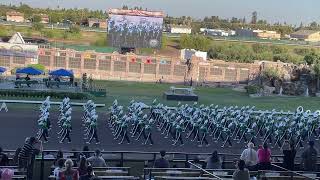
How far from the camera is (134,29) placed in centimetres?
7256

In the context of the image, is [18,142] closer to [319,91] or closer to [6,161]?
[6,161]

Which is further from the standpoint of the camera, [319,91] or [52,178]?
[319,91]

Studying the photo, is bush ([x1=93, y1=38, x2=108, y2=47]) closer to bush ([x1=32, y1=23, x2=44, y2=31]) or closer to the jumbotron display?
bush ([x1=32, y1=23, x2=44, y2=31])

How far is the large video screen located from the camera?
72.4 meters

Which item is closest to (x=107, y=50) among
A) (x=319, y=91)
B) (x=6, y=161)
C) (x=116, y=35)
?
(x=116, y=35)

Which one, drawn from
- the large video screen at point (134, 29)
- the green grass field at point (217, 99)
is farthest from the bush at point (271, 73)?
the large video screen at point (134, 29)

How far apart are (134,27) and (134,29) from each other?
235mm

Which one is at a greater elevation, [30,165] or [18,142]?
[30,165]

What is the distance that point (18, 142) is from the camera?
2408cm

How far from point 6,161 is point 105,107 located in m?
23.9

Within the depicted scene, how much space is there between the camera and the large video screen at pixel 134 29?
72438mm

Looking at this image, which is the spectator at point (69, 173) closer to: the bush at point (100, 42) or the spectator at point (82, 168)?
the spectator at point (82, 168)

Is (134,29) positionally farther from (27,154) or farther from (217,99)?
(27,154)

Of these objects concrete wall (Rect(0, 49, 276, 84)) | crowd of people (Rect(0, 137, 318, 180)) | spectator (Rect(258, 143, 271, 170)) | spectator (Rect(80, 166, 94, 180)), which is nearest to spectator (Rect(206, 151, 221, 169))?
crowd of people (Rect(0, 137, 318, 180))
